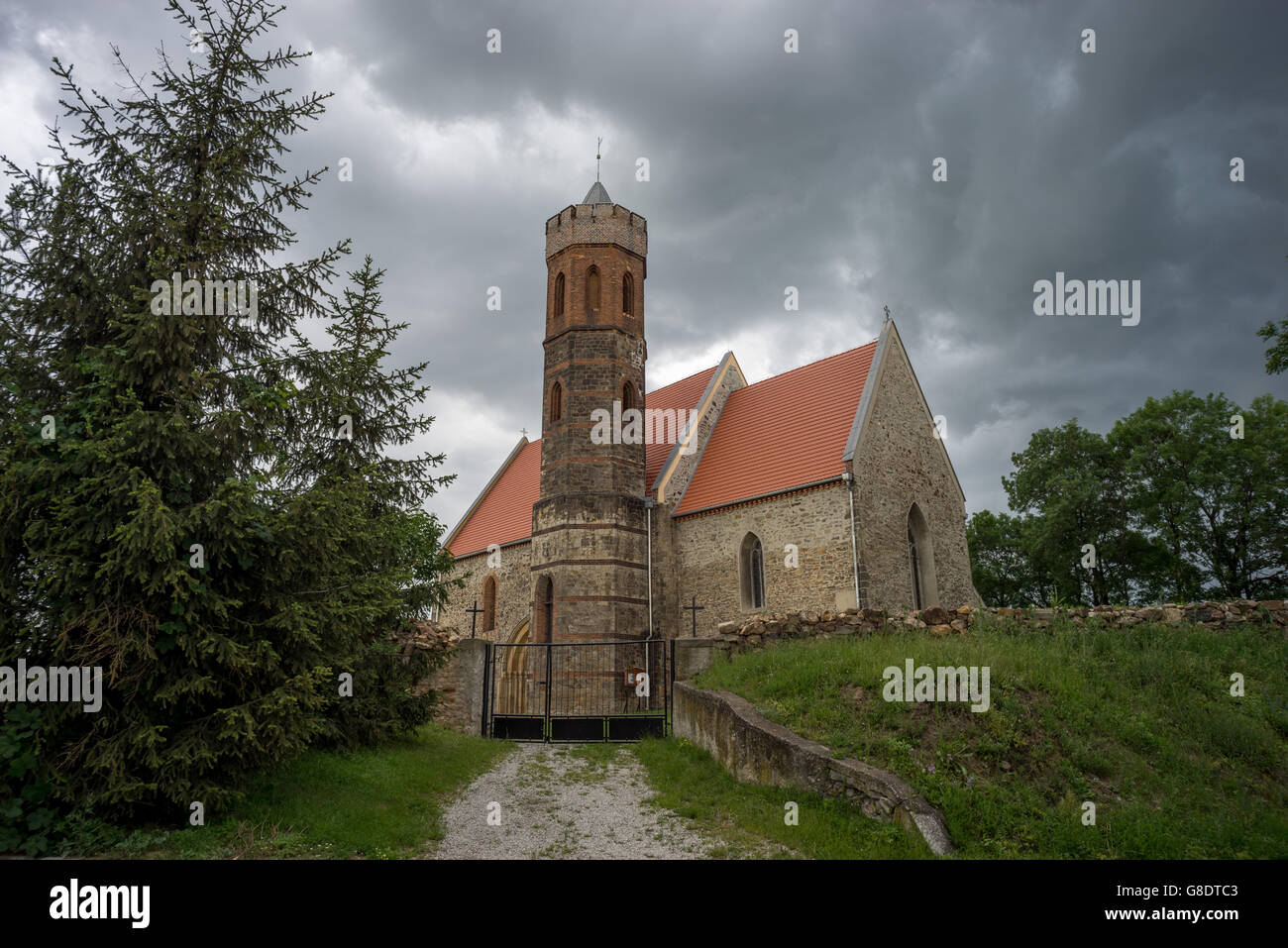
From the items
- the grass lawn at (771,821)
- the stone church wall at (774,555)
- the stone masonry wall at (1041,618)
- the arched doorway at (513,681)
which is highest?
the stone church wall at (774,555)

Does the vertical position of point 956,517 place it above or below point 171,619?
above

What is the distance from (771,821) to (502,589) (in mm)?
18601

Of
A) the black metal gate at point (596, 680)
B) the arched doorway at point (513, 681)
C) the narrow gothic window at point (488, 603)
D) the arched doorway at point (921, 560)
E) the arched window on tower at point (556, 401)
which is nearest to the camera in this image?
the black metal gate at point (596, 680)

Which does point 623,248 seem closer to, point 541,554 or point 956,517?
point 541,554

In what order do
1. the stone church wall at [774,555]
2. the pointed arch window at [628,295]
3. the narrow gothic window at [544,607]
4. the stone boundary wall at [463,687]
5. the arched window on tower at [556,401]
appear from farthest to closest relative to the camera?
the pointed arch window at [628,295] < the arched window on tower at [556,401] < the narrow gothic window at [544,607] < the stone church wall at [774,555] < the stone boundary wall at [463,687]

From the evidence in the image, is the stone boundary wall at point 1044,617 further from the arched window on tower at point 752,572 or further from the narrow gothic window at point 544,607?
the narrow gothic window at point 544,607

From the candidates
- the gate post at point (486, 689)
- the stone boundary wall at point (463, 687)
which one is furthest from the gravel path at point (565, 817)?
the gate post at point (486, 689)

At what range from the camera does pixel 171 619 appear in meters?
6.69

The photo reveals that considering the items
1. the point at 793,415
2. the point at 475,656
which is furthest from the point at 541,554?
the point at 793,415

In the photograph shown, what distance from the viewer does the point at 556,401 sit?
69.5 feet

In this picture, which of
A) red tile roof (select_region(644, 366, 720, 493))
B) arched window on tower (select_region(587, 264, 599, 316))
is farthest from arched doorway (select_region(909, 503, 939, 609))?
arched window on tower (select_region(587, 264, 599, 316))

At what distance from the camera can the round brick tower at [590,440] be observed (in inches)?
764

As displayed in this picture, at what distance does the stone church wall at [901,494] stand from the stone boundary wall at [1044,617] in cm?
480

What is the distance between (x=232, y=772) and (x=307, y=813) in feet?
3.03
